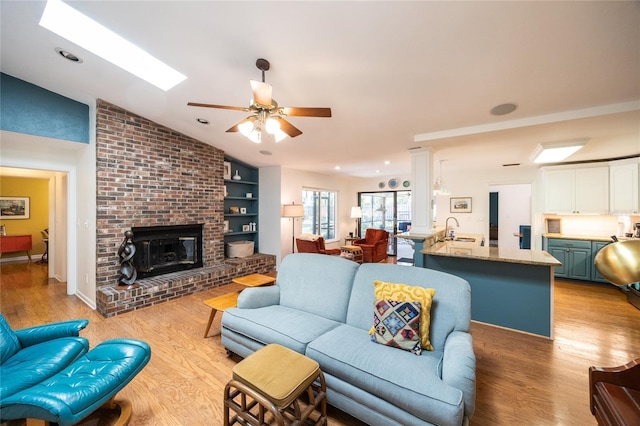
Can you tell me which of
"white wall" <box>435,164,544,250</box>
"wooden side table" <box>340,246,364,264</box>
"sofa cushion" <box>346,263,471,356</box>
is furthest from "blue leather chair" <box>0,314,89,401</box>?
"white wall" <box>435,164,544,250</box>

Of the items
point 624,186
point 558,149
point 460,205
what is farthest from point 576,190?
point 460,205

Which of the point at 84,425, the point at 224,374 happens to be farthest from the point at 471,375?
the point at 84,425

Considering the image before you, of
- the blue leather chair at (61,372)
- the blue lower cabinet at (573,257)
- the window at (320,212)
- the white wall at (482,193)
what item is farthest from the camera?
the window at (320,212)

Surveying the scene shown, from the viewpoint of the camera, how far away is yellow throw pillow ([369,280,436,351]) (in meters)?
1.77

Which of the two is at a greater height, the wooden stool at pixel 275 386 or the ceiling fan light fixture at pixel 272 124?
the ceiling fan light fixture at pixel 272 124

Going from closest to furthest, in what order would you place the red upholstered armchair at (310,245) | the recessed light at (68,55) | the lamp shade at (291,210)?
the recessed light at (68,55), the red upholstered armchair at (310,245), the lamp shade at (291,210)

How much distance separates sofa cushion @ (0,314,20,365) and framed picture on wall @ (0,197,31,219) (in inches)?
281

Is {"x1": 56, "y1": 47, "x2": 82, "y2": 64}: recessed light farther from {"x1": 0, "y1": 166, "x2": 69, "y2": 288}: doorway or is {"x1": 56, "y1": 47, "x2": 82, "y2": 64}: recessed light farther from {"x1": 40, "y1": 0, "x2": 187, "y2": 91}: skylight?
{"x1": 0, "y1": 166, "x2": 69, "y2": 288}: doorway

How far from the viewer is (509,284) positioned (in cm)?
295

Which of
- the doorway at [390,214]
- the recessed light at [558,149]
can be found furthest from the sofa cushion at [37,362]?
the doorway at [390,214]

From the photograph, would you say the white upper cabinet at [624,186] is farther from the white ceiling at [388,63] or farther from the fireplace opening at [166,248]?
the fireplace opening at [166,248]

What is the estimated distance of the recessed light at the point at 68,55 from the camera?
261 centimetres

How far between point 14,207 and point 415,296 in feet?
31.4

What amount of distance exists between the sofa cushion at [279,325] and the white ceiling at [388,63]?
2339 millimetres
